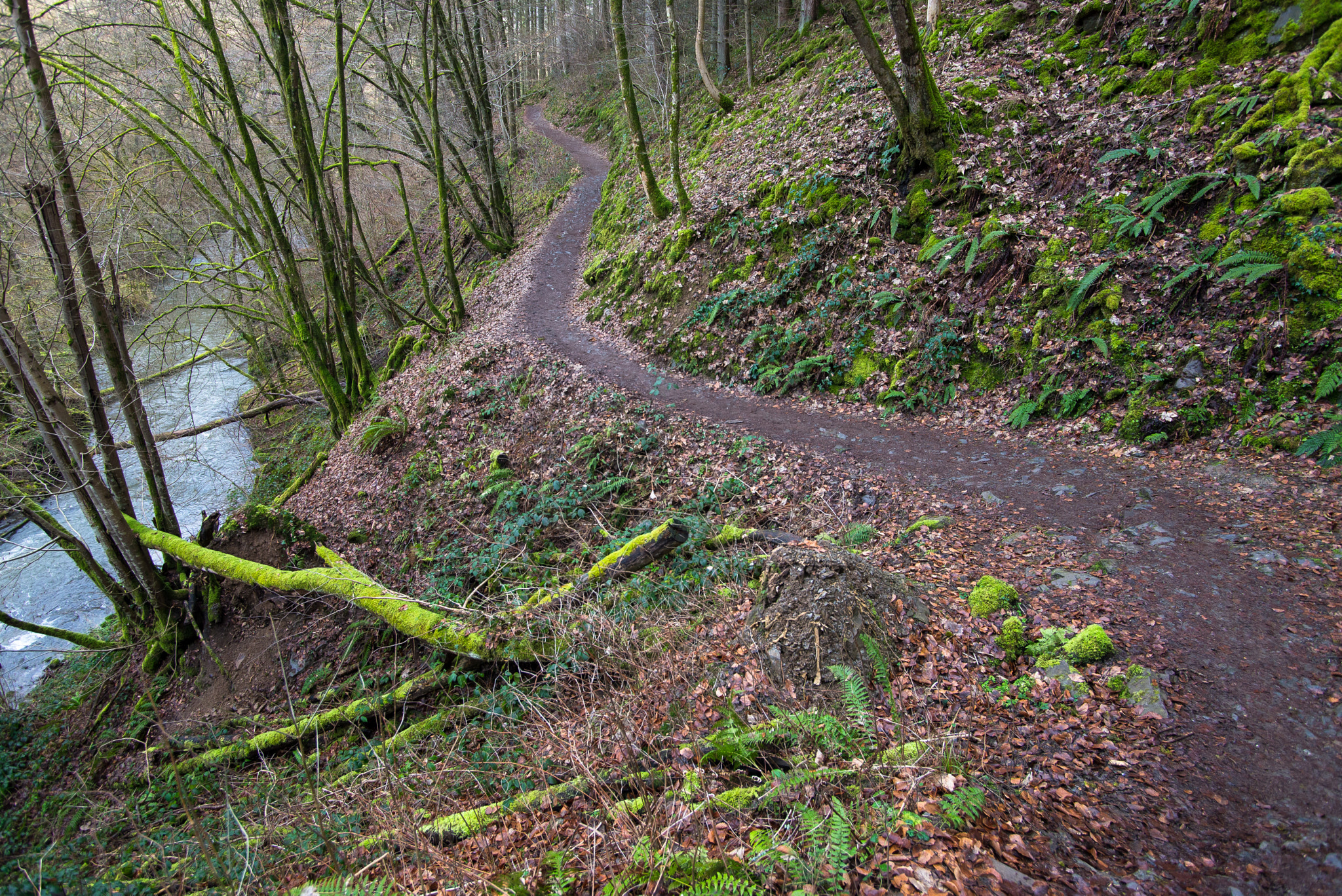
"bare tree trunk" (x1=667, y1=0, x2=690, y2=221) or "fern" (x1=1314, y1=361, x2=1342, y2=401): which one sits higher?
Result: "bare tree trunk" (x1=667, y1=0, x2=690, y2=221)

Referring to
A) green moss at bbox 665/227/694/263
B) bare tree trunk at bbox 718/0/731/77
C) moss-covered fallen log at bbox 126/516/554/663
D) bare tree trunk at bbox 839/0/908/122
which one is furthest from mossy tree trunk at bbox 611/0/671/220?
moss-covered fallen log at bbox 126/516/554/663

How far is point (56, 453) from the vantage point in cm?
703

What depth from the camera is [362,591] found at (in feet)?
21.8

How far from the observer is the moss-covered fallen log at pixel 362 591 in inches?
211

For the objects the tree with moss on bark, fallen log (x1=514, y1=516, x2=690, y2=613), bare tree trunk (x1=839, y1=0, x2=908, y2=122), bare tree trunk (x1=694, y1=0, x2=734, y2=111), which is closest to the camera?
fallen log (x1=514, y1=516, x2=690, y2=613)

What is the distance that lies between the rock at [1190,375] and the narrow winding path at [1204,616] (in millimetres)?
1070

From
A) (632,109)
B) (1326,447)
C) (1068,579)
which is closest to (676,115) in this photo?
(632,109)

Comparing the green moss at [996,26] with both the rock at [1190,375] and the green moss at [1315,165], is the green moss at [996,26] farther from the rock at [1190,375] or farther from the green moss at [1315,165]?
the rock at [1190,375]

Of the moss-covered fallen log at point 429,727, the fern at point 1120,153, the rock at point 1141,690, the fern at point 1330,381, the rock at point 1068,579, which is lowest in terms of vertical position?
the fern at point 1330,381

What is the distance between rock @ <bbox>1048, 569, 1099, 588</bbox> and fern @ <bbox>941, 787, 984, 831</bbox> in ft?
8.20

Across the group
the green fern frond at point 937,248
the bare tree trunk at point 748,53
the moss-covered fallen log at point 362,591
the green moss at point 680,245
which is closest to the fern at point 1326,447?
the green fern frond at point 937,248

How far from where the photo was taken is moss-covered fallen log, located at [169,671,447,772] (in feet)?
18.4

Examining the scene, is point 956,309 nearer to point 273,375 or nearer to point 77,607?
point 77,607

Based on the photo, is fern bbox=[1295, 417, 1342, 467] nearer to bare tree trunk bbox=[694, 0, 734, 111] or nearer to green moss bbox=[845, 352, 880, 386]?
green moss bbox=[845, 352, 880, 386]
